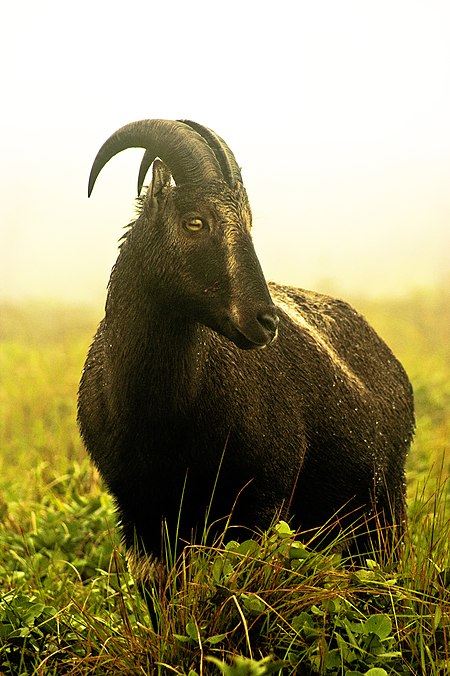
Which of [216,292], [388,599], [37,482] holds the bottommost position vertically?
[37,482]

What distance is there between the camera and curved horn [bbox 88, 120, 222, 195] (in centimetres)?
396

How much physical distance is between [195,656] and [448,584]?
4.05 feet

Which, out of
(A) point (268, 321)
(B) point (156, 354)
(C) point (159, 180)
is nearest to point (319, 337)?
(B) point (156, 354)

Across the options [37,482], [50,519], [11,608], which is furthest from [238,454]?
[37,482]

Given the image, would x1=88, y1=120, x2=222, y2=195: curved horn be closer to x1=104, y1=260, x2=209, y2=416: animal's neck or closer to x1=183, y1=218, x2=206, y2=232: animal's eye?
x1=183, y1=218, x2=206, y2=232: animal's eye

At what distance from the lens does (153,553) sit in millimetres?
4531

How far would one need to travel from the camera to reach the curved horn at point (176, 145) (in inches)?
156

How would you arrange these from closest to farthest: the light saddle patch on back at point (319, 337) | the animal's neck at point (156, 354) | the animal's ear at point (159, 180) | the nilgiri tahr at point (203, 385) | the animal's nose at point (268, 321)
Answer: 1. the animal's nose at point (268, 321)
2. the nilgiri tahr at point (203, 385)
3. the animal's ear at point (159, 180)
4. the animal's neck at point (156, 354)
5. the light saddle patch on back at point (319, 337)

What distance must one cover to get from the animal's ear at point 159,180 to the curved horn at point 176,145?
0.04 m

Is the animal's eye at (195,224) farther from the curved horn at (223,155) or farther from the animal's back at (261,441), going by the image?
the animal's back at (261,441)

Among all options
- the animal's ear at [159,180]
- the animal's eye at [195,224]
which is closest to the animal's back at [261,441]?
the animal's eye at [195,224]

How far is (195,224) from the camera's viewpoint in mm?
3963

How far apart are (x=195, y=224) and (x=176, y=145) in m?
0.37

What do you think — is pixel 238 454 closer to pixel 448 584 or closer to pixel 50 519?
pixel 448 584
